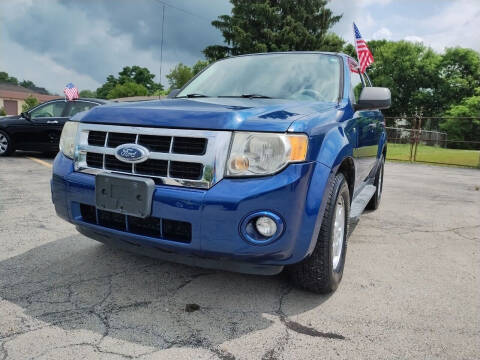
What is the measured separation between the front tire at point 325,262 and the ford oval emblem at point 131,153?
1.12 meters

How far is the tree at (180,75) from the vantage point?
49.4 metres

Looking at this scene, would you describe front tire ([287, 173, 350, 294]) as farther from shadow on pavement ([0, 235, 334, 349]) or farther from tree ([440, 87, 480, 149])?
tree ([440, 87, 480, 149])

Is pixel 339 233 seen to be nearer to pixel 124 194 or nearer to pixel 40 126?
pixel 124 194

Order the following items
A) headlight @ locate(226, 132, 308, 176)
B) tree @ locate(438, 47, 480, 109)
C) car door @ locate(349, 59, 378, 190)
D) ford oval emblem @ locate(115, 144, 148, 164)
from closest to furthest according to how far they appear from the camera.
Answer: headlight @ locate(226, 132, 308, 176)
ford oval emblem @ locate(115, 144, 148, 164)
car door @ locate(349, 59, 378, 190)
tree @ locate(438, 47, 480, 109)

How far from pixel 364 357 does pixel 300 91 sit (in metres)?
1.98

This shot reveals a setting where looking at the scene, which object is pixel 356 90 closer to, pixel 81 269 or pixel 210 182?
pixel 210 182

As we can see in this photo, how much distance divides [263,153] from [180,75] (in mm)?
51294

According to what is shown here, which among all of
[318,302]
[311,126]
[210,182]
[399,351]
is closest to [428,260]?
[318,302]

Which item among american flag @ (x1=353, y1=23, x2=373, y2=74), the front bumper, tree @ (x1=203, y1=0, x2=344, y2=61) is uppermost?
tree @ (x1=203, y1=0, x2=344, y2=61)

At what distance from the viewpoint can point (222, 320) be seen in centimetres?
233

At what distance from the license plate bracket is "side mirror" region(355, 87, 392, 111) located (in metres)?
1.85

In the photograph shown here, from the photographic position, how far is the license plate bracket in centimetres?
225

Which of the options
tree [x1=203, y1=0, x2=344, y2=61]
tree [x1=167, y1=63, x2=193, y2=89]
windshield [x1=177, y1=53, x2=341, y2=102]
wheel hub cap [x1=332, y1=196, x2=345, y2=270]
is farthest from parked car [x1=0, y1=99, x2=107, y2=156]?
tree [x1=167, y1=63, x2=193, y2=89]

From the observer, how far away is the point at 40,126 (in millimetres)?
9539
